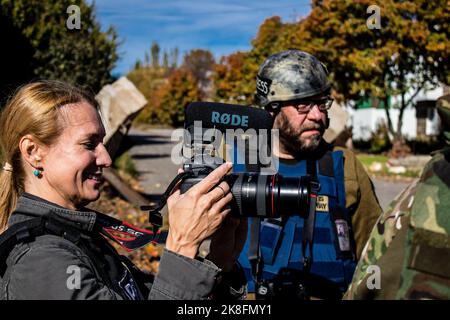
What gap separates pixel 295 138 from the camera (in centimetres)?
291

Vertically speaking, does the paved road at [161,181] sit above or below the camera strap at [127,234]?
below

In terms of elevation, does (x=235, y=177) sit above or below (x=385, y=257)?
above

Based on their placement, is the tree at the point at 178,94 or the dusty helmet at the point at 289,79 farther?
the tree at the point at 178,94

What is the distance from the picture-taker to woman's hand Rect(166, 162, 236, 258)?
174 centimetres

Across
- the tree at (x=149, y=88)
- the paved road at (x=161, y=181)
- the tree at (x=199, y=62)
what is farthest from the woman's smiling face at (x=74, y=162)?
the tree at (x=199, y=62)

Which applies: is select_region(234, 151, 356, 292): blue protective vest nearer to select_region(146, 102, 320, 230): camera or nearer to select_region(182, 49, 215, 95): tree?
select_region(146, 102, 320, 230): camera

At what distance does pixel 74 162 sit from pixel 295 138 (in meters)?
1.37

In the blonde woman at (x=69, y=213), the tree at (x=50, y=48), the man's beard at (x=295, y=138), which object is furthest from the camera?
the tree at (x=50, y=48)

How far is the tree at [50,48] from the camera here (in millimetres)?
15398

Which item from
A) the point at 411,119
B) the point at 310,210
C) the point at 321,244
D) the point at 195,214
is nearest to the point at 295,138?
the point at 310,210

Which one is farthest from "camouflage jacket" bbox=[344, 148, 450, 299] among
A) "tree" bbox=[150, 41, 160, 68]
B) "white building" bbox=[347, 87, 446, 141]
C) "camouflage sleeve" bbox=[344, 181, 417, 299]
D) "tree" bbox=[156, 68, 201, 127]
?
"tree" bbox=[150, 41, 160, 68]

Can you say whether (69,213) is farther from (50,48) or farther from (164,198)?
(50,48)

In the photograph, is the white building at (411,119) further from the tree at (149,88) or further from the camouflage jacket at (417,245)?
the camouflage jacket at (417,245)
